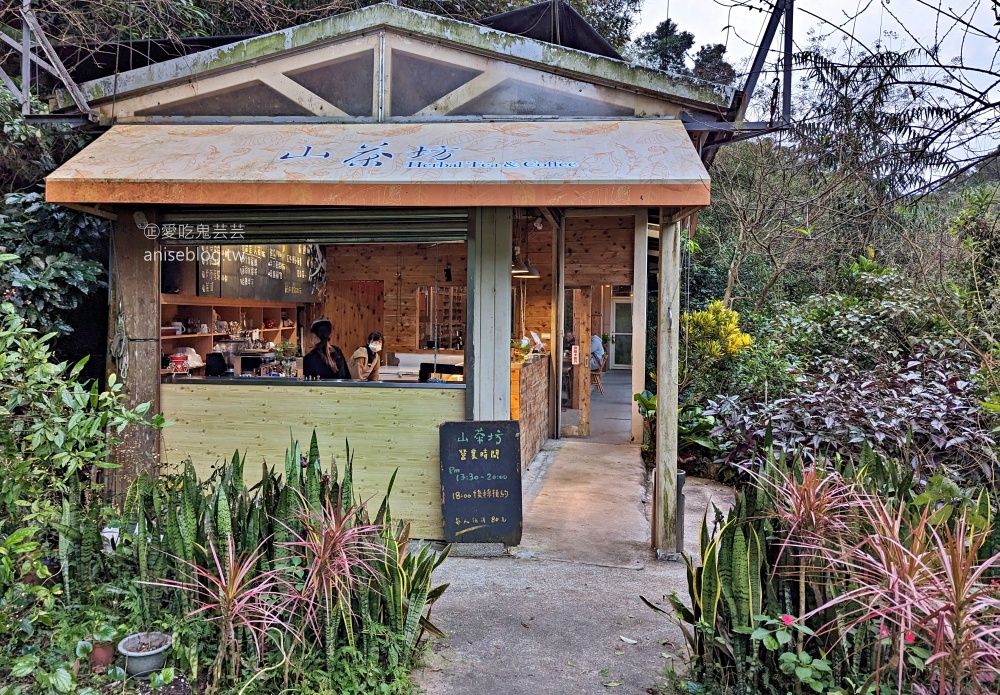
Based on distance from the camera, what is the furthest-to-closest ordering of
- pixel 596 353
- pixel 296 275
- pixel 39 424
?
pixel 596 353
pixel 296 275
pixel 39 424

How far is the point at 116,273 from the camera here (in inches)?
210

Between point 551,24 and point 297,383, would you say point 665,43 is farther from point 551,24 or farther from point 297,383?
point 297,383

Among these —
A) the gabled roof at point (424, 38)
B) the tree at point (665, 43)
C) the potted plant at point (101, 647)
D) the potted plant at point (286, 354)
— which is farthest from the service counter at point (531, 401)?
the tree at point (665, 43)

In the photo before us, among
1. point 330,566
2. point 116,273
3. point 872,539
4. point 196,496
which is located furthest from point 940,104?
point 116,273

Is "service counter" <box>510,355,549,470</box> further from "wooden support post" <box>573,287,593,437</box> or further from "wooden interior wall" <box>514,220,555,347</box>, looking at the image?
"wooden support post" <box>573,287,593,437</box>

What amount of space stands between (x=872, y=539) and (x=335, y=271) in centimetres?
841

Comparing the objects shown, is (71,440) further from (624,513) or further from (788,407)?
(788,407)

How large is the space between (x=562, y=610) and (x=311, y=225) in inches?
123

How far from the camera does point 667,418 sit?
5008mm

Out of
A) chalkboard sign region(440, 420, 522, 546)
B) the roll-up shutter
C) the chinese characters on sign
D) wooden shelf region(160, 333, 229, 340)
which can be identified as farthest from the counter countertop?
wooden shelf region(160, 333, 229, 340)

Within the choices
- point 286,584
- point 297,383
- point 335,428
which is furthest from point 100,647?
point 297,383

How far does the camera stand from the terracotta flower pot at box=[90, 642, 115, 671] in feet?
9.27

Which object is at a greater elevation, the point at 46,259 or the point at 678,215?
the point at 678,215

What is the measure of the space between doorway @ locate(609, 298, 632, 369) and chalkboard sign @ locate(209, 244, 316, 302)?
13126 mm
